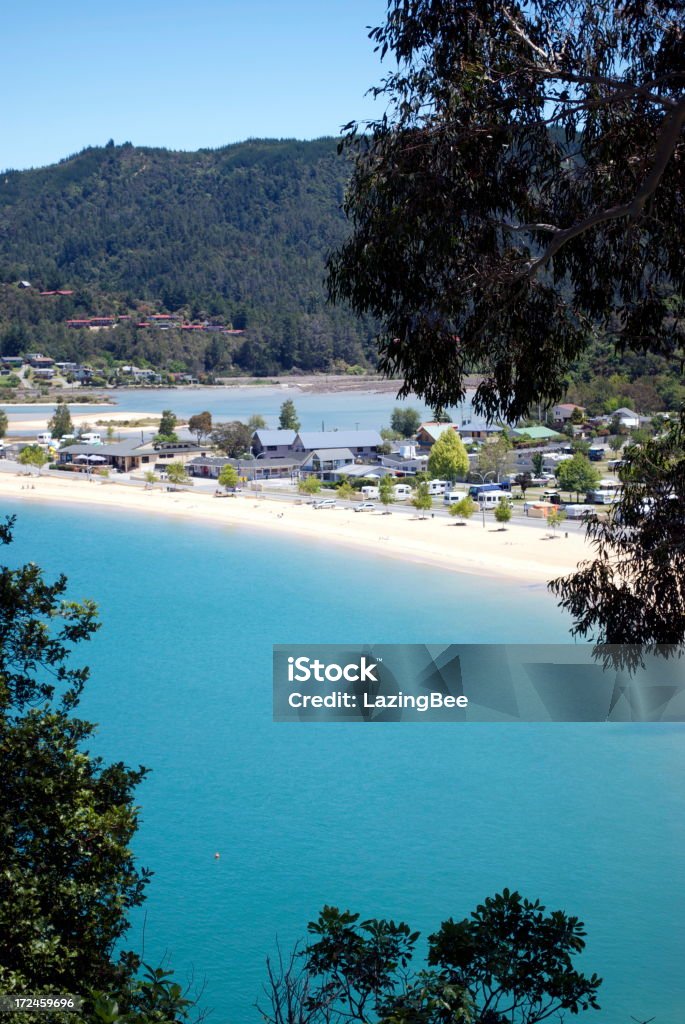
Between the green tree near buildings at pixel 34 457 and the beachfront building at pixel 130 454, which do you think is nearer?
the beachfront building at pixel 130 454

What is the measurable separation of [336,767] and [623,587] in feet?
23.8

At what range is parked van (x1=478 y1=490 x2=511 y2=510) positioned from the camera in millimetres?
24409

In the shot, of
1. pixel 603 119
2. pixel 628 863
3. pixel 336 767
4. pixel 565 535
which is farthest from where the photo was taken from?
pixel 565 535

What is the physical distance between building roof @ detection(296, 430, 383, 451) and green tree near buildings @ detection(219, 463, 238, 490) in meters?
3.33

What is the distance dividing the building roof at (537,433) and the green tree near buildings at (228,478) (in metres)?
9.01

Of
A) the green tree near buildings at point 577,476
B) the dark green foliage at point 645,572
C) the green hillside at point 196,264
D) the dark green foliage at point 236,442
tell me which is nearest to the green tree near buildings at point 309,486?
the dark green foliage at point 236,442

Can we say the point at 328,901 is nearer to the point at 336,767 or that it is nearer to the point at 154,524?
the point at 336,767

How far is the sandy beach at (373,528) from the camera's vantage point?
1917 cm

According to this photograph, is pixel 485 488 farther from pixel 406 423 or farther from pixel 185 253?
pixel 185 253

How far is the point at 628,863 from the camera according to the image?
8.87 metres

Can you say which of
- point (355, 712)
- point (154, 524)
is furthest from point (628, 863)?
point (154, 524)

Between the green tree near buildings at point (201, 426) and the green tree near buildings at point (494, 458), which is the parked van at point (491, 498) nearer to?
the green tree near buildings at point (494, 458)

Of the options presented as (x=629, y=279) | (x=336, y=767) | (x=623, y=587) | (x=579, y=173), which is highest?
(x=579, y=173)

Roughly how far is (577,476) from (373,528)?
201 inches
